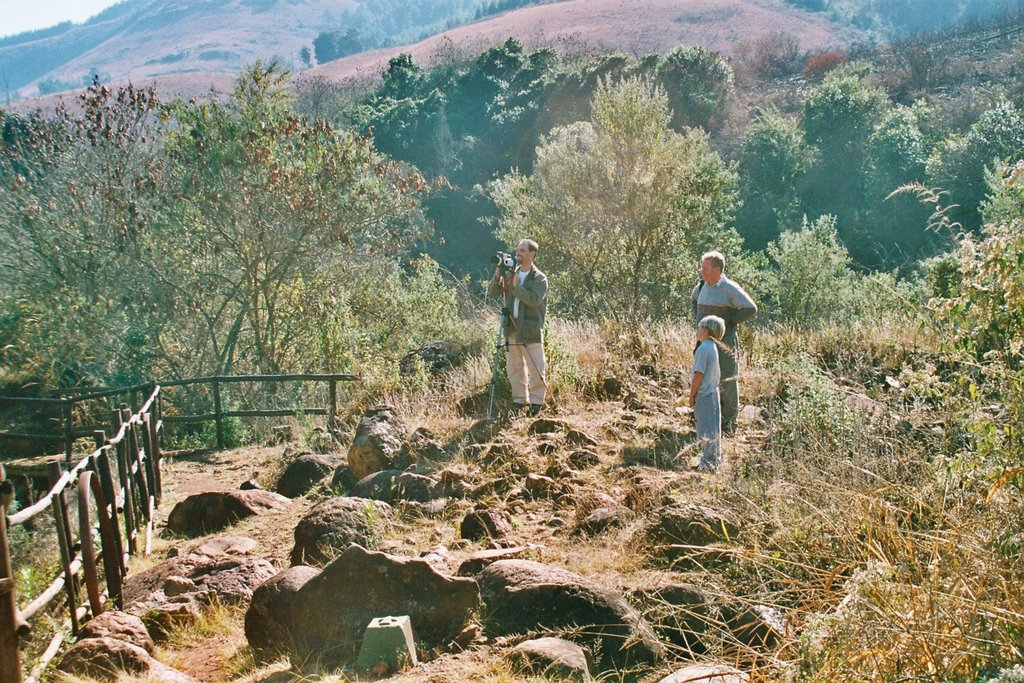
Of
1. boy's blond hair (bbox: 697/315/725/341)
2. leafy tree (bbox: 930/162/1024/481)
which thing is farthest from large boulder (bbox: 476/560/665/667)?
boy's blond hair (bbox: 697/315/725/341)

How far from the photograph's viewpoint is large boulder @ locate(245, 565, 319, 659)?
5.58m

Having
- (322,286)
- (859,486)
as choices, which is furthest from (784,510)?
(322,286)

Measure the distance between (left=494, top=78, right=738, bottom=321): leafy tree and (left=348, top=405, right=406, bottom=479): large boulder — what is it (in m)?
16.1

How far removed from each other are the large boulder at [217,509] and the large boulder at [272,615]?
3328mm

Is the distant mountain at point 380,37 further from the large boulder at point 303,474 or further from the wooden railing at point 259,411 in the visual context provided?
the large boulder at point 303,474

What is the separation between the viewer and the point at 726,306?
9.11 meters

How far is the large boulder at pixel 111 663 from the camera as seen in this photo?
5.11 m

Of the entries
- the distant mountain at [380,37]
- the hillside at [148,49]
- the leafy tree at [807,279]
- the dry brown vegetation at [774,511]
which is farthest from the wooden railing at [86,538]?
the hillside at [148,49]

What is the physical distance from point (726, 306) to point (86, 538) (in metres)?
5.73

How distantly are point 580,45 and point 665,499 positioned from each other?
2988 inches

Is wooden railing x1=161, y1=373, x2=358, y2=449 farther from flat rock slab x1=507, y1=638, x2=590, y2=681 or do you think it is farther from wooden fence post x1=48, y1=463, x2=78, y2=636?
flat rock slab x1=507, y1=638, x2=590, y2=681

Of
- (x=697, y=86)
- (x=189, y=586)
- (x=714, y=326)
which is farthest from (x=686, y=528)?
(x=697, y=86)

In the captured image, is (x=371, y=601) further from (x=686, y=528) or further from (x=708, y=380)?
(x=708, y=380)

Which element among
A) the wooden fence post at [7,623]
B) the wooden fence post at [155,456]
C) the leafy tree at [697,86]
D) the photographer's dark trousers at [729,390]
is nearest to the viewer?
the wooden fence post at [7,623]
